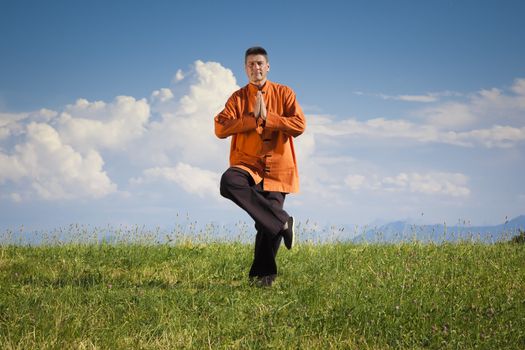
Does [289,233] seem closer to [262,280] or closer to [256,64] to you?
[262,280]

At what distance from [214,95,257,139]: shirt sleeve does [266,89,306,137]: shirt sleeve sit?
0.74ft

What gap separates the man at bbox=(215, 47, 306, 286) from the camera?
7070 mm

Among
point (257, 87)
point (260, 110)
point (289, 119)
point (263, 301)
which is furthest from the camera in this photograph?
point (257, 87)

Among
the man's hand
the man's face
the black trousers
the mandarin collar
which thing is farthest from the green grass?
the man's face

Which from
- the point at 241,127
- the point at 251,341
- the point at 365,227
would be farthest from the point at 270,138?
the point at 365,227

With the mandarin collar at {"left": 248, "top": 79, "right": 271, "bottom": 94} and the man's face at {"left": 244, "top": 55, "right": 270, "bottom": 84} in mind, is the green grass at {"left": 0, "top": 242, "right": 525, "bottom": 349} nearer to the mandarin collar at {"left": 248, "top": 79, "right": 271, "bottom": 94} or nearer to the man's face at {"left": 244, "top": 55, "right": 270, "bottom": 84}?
the mandarin collar at {"left": 248, "top": 79, "right": 271, "bottom": 94}

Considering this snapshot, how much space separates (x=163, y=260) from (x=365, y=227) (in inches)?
164

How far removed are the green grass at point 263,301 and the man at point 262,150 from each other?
832 mm

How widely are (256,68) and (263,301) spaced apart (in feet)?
9.27

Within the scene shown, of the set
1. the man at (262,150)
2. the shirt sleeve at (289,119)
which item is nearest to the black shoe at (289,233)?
the man at (262,150)

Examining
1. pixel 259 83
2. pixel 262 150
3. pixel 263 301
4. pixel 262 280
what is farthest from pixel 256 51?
pixel 263 301

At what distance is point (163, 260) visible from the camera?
30.2ft

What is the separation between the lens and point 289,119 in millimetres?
7152

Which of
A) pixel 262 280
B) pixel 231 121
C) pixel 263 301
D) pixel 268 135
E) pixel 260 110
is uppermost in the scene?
pixel 260 110
